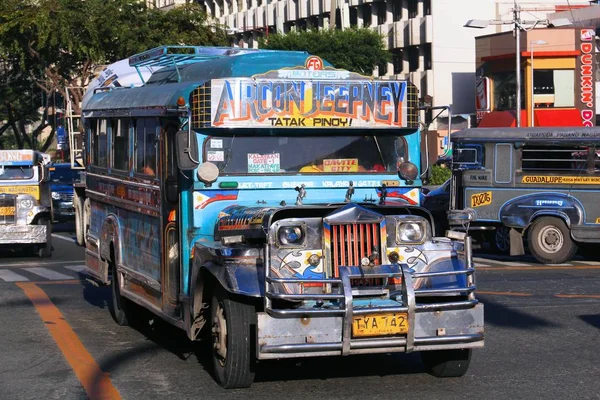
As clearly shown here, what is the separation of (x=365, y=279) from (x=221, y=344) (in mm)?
1241

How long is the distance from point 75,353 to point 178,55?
3922mm

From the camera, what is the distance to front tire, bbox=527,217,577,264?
1964cm

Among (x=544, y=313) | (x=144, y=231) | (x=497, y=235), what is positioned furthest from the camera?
(x=497, y=235)

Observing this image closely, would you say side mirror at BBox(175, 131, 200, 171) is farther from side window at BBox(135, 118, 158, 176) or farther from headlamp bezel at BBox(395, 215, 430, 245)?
headlamp bezel at BBox(395, 215, 430, 245)

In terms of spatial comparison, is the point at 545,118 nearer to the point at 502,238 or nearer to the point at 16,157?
the point at 502,238

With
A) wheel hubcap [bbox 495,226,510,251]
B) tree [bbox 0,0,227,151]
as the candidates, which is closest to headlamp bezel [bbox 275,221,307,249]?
wheel hubcap [bbox 495,226,510,251]

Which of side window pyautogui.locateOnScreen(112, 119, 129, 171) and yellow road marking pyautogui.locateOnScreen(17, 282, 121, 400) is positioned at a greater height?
side window pyautogui.locateOnScreen(112, 119, 129, 171)

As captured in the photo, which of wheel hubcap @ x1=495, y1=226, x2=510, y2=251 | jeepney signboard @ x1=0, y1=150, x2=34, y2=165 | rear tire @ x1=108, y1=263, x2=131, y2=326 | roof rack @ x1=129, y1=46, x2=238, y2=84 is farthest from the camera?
jeepney signboard @ x1=0, y1=150, x2=34, y2=165

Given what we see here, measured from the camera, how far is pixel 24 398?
8289 mm

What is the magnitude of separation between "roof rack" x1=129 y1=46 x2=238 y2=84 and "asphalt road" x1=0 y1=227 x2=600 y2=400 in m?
3.02

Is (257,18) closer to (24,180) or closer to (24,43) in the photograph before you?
(24,43)

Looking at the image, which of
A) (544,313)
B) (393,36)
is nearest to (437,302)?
(544,313)

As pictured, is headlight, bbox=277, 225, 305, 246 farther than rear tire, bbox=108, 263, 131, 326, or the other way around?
rear tire, bbox=108, 263, 131, 326

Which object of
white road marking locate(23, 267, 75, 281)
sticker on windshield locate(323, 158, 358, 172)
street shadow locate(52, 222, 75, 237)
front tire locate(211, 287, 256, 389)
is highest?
sticker on windshield locate(323, 158, 358, 172)
